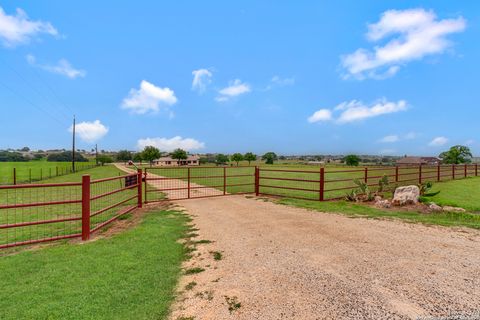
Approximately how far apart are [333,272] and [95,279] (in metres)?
3.32

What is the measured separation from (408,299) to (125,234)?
207 inches

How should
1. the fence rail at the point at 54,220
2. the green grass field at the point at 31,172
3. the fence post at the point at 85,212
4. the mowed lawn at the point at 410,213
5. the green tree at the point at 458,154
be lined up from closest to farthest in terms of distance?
1. the fence rail at the point at 54,220
2. the fence post at the point at 85,212
3. the mowed lawn at the point at 410,213
4. the green grass field at the point at 31,172
5. the green tree at the point at 458,154

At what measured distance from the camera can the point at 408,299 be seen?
3061 mm

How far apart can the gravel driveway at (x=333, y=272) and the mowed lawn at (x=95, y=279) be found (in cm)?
36

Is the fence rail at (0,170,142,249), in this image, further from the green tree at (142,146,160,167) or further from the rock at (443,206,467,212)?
the green tree at (142,146,160,167)

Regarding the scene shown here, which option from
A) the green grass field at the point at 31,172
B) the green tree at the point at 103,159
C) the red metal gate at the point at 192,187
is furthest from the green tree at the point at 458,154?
the green tree at the point at 103,159

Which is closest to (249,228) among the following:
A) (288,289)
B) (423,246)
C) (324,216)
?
(324,216)

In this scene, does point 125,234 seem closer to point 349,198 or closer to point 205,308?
point 205,308

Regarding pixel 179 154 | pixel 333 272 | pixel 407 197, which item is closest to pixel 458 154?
pixel 407 197

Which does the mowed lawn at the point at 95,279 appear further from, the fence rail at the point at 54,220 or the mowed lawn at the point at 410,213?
the mowed lawn at the point at 410,213

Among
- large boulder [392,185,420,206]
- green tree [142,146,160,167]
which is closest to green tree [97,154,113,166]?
green tree [142,146,160,167]

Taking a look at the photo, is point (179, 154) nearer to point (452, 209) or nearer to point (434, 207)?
point (434, 207)

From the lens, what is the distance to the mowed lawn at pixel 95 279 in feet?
9.55

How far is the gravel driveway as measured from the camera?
2.92 m
